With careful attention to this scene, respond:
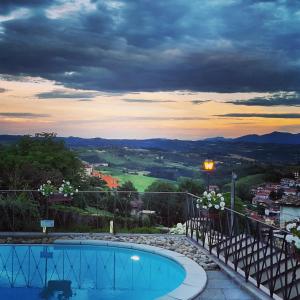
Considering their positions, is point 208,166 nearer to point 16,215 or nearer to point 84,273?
point 84,273

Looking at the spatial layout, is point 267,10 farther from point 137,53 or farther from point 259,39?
point 137,53

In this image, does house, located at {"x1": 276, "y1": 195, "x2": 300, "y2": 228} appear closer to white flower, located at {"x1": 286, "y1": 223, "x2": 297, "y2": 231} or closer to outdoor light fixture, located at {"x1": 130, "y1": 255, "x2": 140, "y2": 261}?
outdoor light fixture, located at {"x1": 130, "y1": 255, "x2": 140, "y2": 261}

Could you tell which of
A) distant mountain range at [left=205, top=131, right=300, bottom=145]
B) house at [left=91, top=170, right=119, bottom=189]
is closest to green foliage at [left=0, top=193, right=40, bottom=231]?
house at [left=91, top=170, right=119, bottom=189]

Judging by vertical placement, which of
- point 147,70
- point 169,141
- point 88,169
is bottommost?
point 88,169

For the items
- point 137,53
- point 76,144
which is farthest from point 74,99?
point 137,53

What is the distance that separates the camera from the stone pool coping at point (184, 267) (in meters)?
5.52

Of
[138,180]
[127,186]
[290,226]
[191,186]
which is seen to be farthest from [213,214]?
[138,180]

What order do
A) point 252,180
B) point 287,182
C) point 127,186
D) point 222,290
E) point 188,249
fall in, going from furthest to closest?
1. point 127,186
2. point 252,180
3. point 287,182
4. point 188,249
5. point 222,290

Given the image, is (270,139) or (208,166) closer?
(208,166)

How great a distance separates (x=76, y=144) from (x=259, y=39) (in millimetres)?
7644

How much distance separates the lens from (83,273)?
7555mm

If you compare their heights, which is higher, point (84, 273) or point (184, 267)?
point (184, 267)

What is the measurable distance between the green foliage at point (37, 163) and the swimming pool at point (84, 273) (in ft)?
12.9

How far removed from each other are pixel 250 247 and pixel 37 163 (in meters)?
8.29
